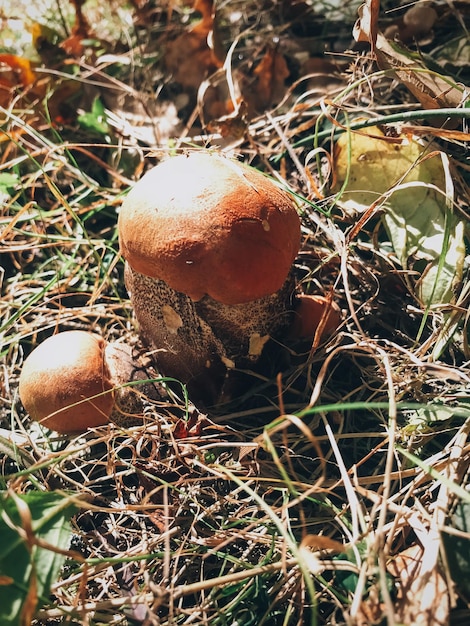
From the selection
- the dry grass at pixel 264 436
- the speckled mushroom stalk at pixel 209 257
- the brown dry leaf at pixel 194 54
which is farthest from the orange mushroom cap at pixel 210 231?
the brown dry leaf at pixel 194 54

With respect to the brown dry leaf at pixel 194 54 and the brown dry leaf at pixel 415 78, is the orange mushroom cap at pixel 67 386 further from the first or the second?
the brown dry leaf at pixel 194 54

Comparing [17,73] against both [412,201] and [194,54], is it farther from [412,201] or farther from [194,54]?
[412,201]

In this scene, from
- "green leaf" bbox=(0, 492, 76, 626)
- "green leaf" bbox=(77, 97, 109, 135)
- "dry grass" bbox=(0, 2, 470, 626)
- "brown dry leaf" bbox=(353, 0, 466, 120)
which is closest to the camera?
"green leaf" bbox=(0, 492, 76, 626)

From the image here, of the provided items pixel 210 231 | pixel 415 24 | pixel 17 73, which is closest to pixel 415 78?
pixel 415 24

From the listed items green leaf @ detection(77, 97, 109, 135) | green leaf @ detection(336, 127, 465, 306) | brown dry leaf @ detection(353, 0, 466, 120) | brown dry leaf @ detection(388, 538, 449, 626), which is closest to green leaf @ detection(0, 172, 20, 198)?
green leaf @ detection(77, 97, 109, 135)

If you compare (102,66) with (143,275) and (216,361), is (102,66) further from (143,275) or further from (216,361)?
(216,361)

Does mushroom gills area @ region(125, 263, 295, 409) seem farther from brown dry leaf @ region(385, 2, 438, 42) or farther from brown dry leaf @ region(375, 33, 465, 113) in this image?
brown dry leaf @ region(385, 2, 438, 42)
